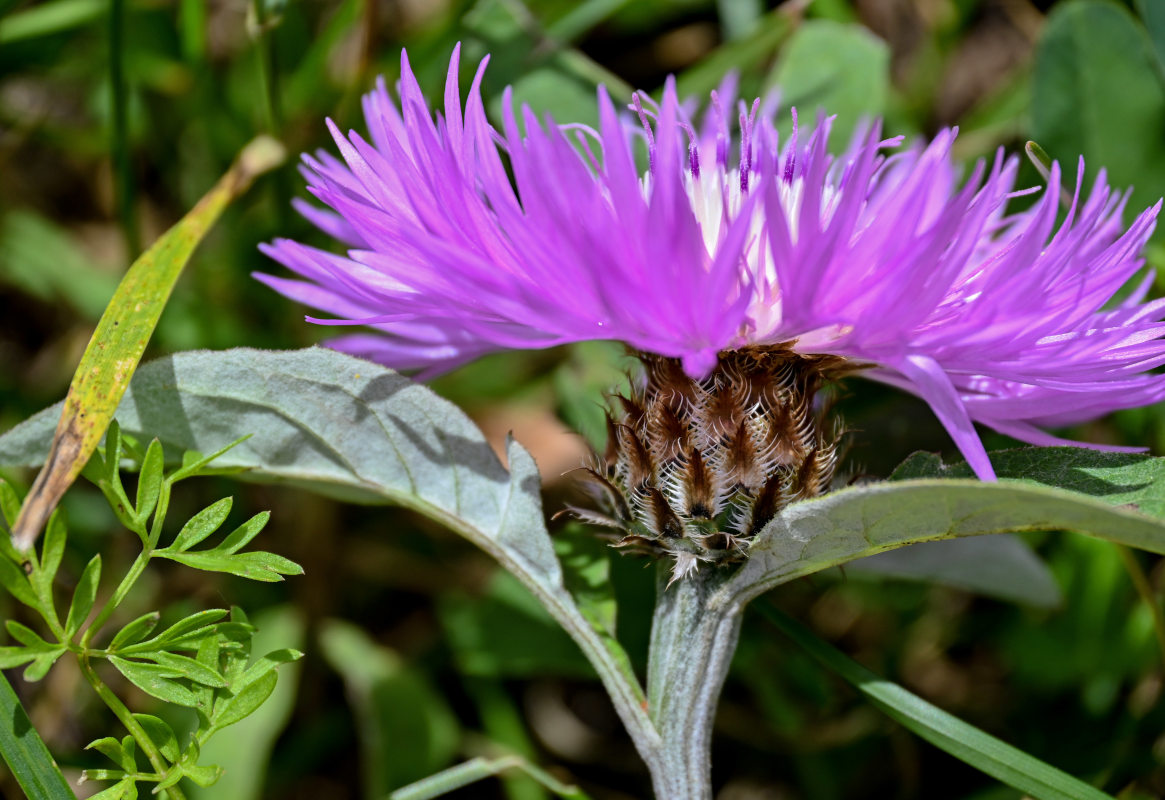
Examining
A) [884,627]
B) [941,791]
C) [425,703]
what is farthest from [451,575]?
[941,791]

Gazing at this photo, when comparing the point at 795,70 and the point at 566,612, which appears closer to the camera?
the point at 566,612

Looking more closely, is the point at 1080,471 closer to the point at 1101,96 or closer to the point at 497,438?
the point at 1101,96

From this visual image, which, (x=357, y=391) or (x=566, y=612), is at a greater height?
(x=357, y=391)

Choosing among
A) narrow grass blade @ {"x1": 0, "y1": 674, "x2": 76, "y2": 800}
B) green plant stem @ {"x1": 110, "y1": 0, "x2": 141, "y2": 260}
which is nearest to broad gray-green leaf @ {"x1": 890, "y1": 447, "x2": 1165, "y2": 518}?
narrow grass blade @ {"x1": 0, "y1": 674, "x2": 76, "y2": 800}

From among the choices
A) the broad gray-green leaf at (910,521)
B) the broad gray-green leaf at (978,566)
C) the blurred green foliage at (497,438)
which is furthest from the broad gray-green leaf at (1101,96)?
the broad gray-green leaf at (910,521)

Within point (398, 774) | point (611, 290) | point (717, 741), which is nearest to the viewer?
point (611, 290)

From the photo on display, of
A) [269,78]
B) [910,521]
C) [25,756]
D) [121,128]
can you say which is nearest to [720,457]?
[910,521]

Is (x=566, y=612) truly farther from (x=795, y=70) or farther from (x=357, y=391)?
(x=795, y=70)
